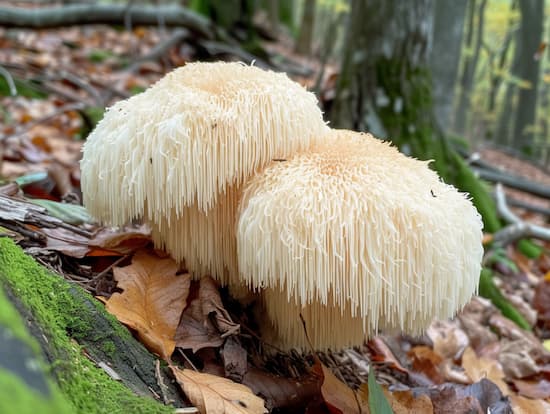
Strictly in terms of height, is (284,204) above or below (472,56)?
above

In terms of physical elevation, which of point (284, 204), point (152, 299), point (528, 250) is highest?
point (284, 204)

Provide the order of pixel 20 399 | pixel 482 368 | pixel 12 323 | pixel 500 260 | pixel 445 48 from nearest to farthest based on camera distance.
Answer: pixel 20 399
pixel 12 323
pixel 482 368
pixel 500 260
pixel 445 48

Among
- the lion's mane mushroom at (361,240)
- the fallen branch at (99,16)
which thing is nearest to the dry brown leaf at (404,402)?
the lion's mane mushroom at (361,240)

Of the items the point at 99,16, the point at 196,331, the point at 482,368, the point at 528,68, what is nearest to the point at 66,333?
the point at 196,331

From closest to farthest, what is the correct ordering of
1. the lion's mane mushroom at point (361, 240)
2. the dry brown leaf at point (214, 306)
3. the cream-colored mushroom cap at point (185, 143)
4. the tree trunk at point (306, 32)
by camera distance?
the lion's mane mushroom at point (361, 240) < the cream-colored mushroom cap at point (185, 143) < the dry brown leaf at point (214, 306) < the tree trunk at point (306, 32)

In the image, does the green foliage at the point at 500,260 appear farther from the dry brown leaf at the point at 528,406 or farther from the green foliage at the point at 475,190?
the dry brown leaf at the point at 528,406

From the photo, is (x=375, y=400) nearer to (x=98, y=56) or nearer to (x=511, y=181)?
(x=511, y=181)
